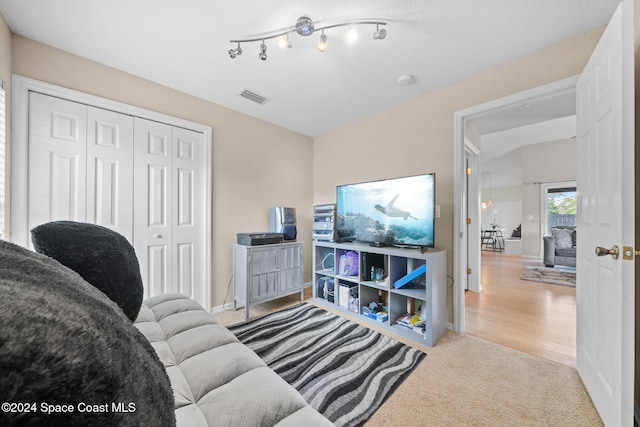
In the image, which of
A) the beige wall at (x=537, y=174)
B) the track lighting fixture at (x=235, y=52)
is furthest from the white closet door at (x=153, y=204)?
the beige wall at (x=537, y=174)

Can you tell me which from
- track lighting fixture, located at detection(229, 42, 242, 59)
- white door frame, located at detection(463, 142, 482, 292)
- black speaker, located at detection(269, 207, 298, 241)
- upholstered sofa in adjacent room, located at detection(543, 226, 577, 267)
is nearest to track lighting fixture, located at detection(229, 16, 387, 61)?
track lighting fixture, located at detection(229, 42, 242, 59)

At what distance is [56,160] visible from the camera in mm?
1867

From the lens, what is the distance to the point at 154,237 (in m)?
2.31

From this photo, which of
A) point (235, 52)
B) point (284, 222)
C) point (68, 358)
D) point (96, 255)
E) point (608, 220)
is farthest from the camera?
point (284, 222)

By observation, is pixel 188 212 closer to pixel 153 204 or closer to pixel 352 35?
pixel 153 204

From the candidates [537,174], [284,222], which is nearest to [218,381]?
[284,222]

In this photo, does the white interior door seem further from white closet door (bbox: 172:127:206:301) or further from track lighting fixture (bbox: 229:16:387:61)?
white closet door (bbox: 172:127:206:301)

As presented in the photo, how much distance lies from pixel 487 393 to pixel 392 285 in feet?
3.24

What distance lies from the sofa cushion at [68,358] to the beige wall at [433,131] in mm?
2510

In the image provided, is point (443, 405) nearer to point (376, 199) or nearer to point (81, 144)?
point (376, 199)

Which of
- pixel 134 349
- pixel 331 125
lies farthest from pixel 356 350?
pixel 331 125

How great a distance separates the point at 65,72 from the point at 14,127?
57 centimetres

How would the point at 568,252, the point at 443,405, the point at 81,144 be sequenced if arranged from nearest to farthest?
the point at 443,405 → the point at 81,144 → the point at 568,252

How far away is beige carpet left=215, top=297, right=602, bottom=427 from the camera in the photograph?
1.28m
